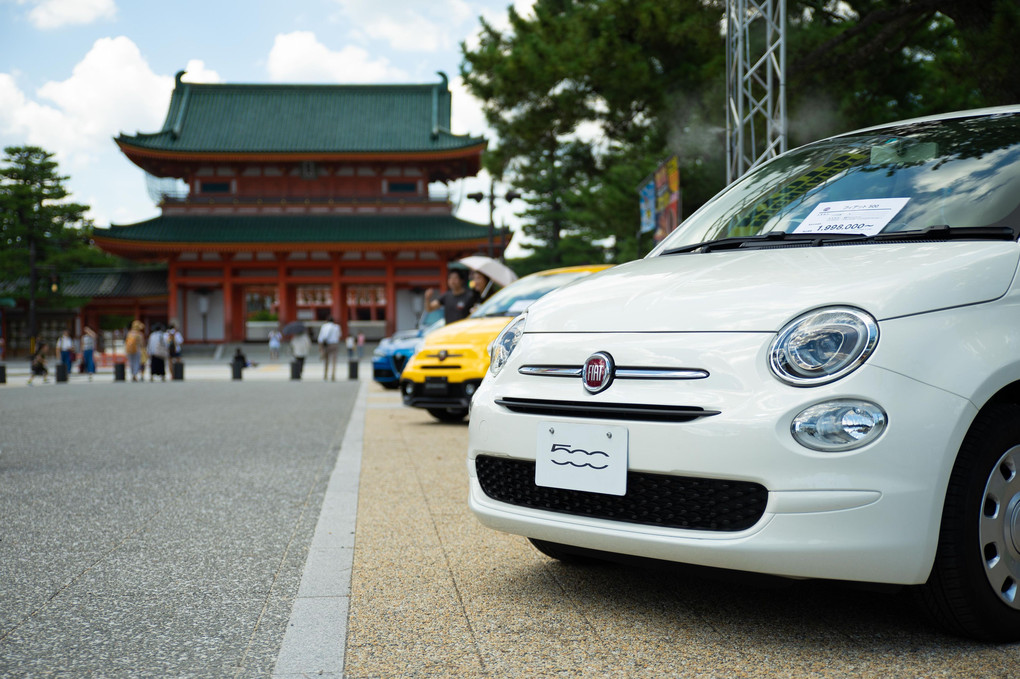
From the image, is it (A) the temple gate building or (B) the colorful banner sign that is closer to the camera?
(B) the colorful banner sign

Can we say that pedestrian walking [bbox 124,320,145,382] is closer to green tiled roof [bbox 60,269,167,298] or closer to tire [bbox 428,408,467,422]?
tire [bbox 428,408,467,422]

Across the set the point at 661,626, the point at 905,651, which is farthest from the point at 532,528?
the point at 905,651

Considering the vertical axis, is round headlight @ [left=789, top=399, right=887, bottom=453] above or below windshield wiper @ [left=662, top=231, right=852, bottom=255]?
below

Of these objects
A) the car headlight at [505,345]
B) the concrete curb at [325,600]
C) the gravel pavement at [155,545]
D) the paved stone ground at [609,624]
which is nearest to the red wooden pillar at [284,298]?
the gravel pavement at [155,545]

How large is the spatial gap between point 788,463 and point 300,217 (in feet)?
117

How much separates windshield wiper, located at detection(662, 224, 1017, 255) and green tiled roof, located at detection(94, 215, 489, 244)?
31.4 metres

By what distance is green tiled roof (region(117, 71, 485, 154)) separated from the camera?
3600 cm

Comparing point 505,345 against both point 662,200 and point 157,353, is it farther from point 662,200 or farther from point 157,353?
point 157,353

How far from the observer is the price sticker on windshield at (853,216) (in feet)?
8.75

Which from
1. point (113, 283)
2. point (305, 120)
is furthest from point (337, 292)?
point (113, 283)

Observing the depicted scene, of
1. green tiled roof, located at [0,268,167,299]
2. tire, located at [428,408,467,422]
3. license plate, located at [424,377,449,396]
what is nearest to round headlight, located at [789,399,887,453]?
license plate, located at [424,377,449,396]

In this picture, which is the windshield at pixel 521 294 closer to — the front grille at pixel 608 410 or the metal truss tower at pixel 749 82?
the metal truss tower at pixel 749 82

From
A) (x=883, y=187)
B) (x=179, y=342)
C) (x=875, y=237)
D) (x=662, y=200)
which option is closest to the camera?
(x=875, y=237)

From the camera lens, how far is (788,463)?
2.06 meters
